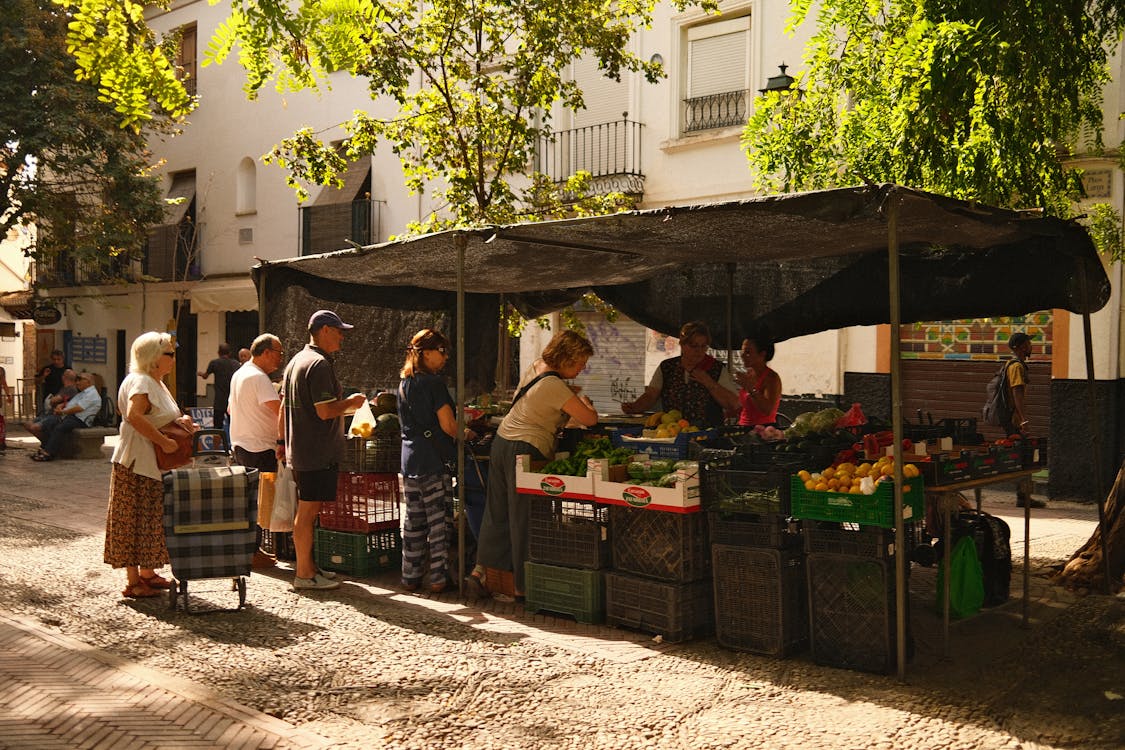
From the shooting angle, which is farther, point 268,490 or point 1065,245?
point 268,490

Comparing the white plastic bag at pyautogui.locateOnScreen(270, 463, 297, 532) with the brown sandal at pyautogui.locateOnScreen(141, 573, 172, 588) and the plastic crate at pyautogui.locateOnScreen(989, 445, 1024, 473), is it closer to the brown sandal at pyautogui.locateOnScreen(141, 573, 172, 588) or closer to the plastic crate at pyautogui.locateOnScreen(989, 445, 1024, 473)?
the brown sandal at pyautogui.locateOnScreen(141, 573, 172, 588)

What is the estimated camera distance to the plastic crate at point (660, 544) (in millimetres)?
6414

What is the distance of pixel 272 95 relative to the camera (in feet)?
78.2

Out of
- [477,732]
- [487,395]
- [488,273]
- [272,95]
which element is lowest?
[477,732]

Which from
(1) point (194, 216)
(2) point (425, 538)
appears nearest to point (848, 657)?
(2) point (425, 538)

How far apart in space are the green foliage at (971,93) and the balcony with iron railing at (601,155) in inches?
304

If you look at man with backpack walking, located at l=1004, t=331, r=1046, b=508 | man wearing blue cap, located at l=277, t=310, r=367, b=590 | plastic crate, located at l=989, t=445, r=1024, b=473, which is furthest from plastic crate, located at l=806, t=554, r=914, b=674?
man with backpack walking, located at l=1004, t=331, r=1046, b=508

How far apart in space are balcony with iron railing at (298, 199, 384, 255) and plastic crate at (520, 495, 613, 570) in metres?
14.3

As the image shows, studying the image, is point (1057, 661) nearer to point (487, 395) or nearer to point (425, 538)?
point (425, 538)

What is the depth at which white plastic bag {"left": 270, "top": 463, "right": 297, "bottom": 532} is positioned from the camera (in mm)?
8219

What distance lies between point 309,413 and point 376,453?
0.95 metres

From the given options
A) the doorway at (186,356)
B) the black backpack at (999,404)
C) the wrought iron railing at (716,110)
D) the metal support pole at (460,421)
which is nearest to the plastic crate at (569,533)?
the metal support pole at (460,421)

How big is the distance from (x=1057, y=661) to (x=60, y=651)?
573 centimetres

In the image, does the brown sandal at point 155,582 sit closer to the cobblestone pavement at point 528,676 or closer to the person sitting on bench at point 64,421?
the cobblestone pavement at point 528,676
